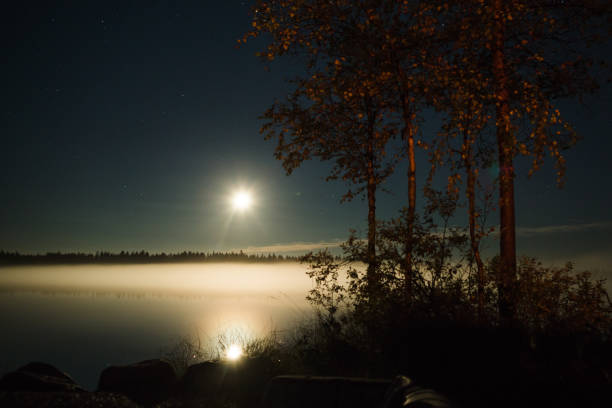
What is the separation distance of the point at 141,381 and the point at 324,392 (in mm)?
7810

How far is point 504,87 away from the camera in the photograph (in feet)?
38.3

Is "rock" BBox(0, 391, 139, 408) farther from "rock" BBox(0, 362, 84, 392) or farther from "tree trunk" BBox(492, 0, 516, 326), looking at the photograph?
"tree trunk" BBox(492, 0, 516, 326)

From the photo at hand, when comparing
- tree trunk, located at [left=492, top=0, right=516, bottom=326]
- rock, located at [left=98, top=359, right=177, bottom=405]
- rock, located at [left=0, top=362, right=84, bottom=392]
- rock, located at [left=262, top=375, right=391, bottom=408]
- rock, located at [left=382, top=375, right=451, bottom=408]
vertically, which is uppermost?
tree trunk, located at [left=492, top=0, right=516, bottom=326]

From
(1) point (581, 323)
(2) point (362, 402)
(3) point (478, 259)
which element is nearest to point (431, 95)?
(3) point (478, 259)

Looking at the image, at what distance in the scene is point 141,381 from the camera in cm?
1118

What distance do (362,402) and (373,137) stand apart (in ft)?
41.2

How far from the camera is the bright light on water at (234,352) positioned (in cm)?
1147

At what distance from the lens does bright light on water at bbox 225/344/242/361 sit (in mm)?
11466

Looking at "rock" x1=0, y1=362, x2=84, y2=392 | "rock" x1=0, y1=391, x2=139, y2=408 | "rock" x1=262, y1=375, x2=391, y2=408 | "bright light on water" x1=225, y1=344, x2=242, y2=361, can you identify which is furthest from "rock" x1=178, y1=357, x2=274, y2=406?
"rock" x1=0, y1=391, x2=139, y2=408

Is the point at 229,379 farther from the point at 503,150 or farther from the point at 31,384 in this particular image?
the point at 503,150

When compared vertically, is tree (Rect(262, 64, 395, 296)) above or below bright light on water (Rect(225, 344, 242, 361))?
above

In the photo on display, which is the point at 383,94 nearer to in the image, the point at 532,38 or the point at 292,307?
the point at 532,38

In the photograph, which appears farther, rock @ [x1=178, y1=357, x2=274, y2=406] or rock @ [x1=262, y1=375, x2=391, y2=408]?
rock @ [x1=178, y1=357, x2=274, y2=406]

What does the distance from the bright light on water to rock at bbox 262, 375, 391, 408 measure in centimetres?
602
